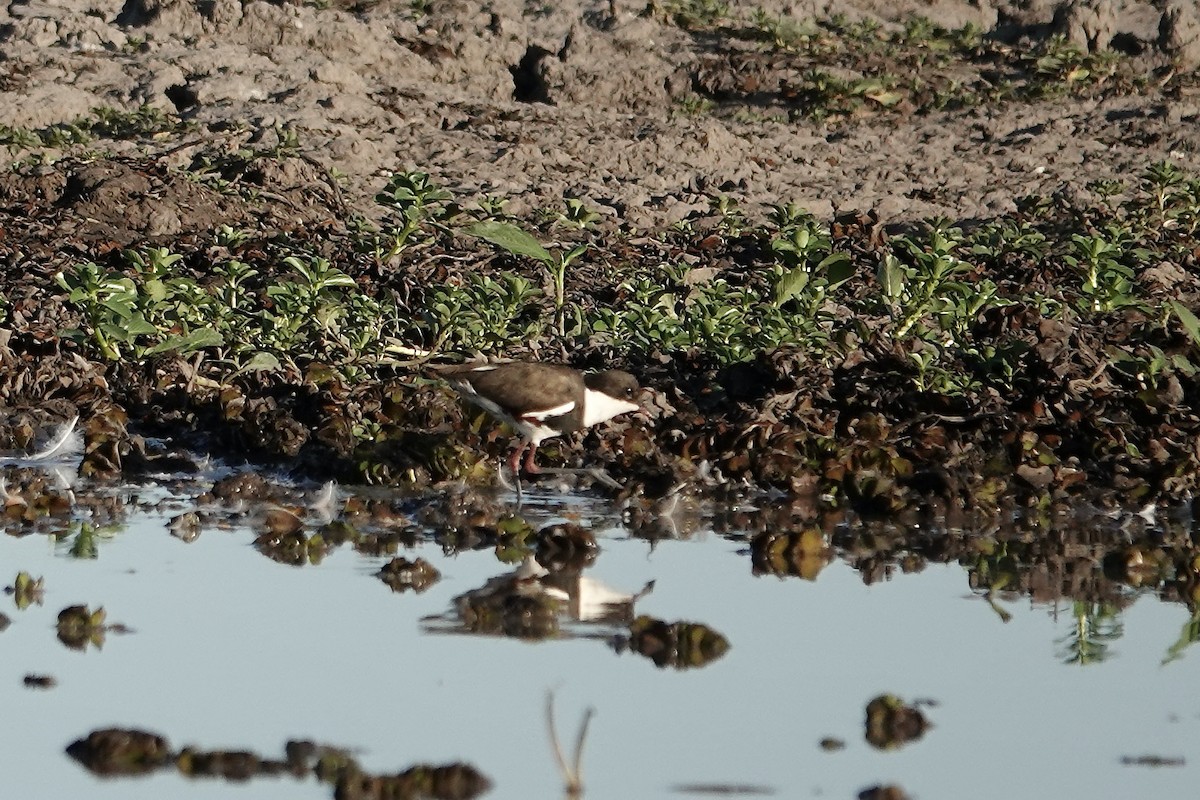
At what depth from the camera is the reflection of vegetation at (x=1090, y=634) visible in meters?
6.15

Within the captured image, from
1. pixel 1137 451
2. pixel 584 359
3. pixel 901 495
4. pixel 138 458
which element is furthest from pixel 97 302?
pixel 1137 451

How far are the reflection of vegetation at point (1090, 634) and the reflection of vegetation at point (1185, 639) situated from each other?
18 centimetres

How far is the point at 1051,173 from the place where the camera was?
1484cm

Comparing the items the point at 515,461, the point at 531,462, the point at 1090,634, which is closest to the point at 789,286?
the point at 531,462

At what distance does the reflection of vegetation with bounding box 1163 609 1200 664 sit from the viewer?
243 inches

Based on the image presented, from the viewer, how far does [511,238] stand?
432 inches

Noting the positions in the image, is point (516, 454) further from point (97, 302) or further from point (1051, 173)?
point (1051, 173)

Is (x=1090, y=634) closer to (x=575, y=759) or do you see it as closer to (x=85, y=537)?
(x=575, y=759)

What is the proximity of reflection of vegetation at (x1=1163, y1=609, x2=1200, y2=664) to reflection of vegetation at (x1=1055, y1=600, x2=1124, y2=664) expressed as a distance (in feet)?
0.60

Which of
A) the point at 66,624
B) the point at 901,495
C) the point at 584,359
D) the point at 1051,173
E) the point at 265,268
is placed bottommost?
the point at 66,624

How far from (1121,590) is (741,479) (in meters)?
2.26

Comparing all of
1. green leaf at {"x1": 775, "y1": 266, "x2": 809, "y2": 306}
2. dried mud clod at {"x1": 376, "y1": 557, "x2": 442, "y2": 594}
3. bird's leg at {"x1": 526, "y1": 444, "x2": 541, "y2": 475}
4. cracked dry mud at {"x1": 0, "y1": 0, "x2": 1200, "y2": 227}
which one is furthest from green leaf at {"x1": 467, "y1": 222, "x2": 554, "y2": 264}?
dried mud clod at {"x1": 376, "y1": 557, "x2": 442, "y2": 594}

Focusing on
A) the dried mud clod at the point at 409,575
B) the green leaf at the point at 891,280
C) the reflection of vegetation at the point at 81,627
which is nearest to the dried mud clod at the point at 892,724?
the dried mud clod at the point at 409,575

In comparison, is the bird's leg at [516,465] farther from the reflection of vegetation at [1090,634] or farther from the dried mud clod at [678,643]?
the reflection of vegetation at [1090,634]
